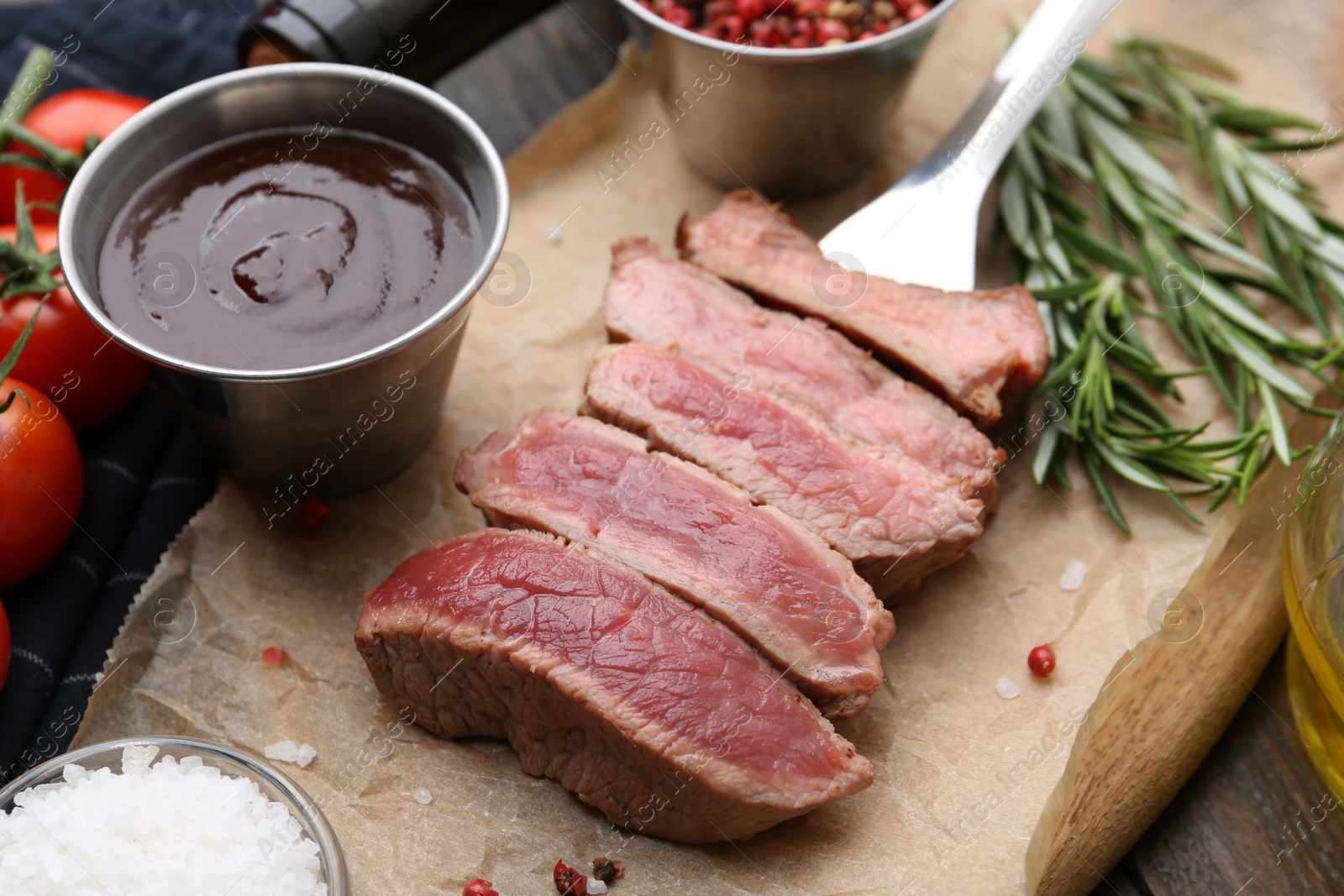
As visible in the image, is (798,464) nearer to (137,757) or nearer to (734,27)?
(734,27)

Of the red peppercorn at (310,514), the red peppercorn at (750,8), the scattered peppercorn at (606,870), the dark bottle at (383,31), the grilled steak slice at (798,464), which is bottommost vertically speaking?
the scattered peppercorn at (606,870)

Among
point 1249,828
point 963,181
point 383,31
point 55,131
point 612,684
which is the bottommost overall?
point 1249,828

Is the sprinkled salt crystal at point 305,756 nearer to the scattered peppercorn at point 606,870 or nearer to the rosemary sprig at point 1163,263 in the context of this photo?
the scattered peppercorn at point 606,870

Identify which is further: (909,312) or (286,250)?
(909,312)

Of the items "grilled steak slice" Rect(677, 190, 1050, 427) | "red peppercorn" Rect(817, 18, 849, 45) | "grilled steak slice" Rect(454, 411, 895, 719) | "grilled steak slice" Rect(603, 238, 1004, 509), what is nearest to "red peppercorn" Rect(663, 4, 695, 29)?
"red peppercorn" Rect(817, 18, 849, 45)

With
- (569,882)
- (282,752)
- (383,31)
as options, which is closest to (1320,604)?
(569,882)

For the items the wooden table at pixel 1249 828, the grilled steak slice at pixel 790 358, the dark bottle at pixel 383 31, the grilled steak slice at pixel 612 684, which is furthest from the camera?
the dark bottle at pixel 383 31

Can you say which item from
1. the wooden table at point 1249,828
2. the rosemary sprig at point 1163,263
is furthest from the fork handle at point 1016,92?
the wooden table at point 1249,828
